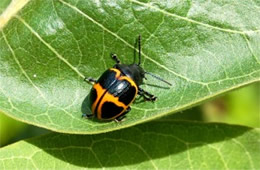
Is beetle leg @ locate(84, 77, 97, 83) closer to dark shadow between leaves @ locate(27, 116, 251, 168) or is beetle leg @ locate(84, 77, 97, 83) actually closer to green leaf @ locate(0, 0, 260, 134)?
green leaf @ locate(0, 0, 260, 134)

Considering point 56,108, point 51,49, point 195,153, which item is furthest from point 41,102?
point 195,153

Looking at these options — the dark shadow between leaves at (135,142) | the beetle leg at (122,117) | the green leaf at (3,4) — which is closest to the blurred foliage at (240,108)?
the dark shadow between leaves at (135,142)

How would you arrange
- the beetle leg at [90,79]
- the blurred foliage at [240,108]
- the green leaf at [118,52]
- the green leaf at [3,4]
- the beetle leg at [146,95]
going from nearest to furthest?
the green leaf at [118,52], the beetle leg at [146,95], the beetle leg at [90,79], the green leaf at [3,4], the blurred foliage at [240,108]

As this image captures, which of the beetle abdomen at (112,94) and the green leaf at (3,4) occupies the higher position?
the green leaf at (3,4)

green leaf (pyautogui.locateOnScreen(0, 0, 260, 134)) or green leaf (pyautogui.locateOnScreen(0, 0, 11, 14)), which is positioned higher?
green leaf (pyautogui.locateOnScreen(0, 0, 11, 14))

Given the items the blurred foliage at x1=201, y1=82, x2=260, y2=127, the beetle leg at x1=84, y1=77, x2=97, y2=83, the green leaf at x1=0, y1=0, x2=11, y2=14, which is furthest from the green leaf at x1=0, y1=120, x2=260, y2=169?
the blurred foliage at x1=201, y1=82, x2=260, y2=127

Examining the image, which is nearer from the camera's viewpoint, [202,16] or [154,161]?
[202,16]

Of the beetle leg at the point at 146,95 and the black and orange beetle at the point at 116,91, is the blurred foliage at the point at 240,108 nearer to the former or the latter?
the black and orange beetle at the point at 116,91

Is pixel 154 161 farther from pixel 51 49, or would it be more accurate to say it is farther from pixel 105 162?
pixel 51 49
